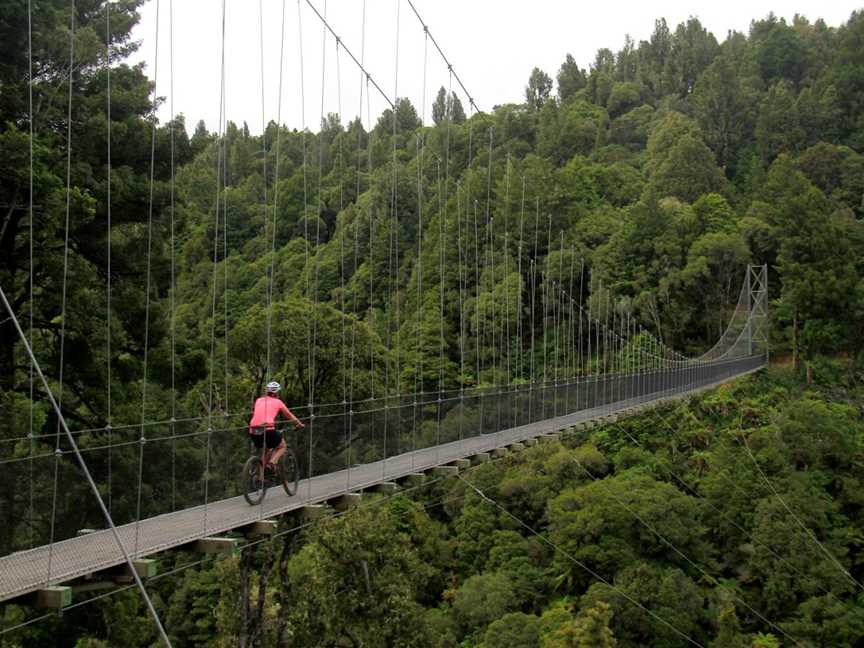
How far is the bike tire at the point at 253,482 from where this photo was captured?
627 cm

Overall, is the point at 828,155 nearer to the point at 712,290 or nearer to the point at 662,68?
the point at 712,290

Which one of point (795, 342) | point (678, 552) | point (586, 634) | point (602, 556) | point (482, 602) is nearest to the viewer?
point (586, 634)

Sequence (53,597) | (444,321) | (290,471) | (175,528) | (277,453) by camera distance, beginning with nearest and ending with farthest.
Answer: (53,597) < (175,528) < (277,453) < (290,471) < (444,321)

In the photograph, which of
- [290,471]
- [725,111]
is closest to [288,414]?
[290,471]

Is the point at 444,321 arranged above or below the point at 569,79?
below

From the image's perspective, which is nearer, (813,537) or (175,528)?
(175,528)

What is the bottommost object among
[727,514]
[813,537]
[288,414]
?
[813,537]

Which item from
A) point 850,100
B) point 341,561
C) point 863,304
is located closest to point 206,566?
point 341,561

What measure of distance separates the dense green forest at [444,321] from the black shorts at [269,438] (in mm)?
265

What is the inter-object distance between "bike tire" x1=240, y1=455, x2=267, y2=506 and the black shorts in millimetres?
92

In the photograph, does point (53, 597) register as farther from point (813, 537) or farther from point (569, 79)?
point (569, 79)

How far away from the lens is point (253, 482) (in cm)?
634

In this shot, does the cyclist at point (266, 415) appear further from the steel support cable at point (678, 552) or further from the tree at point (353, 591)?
the steel support cable at point (678, 552)

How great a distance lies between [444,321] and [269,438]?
69.6 feet
